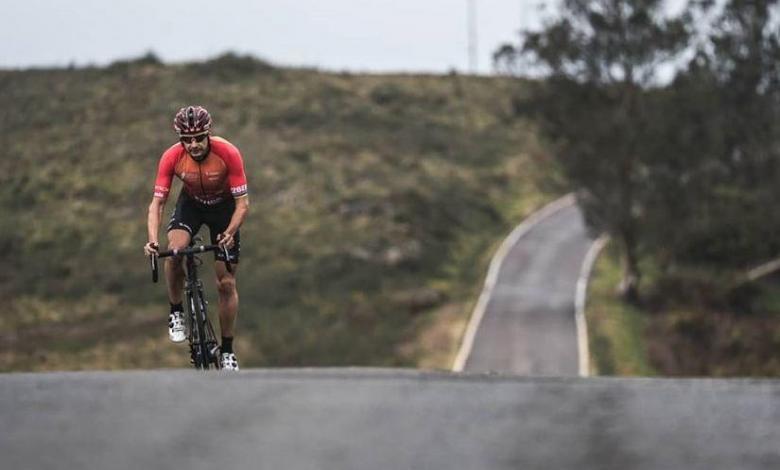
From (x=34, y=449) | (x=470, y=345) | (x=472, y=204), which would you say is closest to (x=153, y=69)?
(x=472, y=204)

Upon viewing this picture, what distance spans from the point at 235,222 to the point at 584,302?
44490 millimetres

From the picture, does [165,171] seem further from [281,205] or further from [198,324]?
[281,205]

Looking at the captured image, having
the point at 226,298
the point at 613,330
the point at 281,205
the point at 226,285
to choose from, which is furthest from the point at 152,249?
the point at 281,205

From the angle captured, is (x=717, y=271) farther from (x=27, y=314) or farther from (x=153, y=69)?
(x=153, y=69)

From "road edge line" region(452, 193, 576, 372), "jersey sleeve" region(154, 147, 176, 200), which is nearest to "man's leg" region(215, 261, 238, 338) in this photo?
"jersey sleeve" region(154, 147, 176, 200)

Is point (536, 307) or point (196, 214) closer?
point (196, 214)

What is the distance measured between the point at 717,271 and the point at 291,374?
53.5 metres

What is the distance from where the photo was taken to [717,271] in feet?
190

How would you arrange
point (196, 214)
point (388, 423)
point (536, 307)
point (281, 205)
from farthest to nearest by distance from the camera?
point (281, 205), point (536, 307), point (196, 214), point (388, 423)

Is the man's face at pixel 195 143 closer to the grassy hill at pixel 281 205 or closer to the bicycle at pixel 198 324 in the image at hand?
the bicycle at pixel 198 324

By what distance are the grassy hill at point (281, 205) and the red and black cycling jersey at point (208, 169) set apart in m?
30.8

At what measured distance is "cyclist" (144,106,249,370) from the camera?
9711 mm

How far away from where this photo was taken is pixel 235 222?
9.95m

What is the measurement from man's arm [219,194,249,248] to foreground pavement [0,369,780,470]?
358 centimetres
